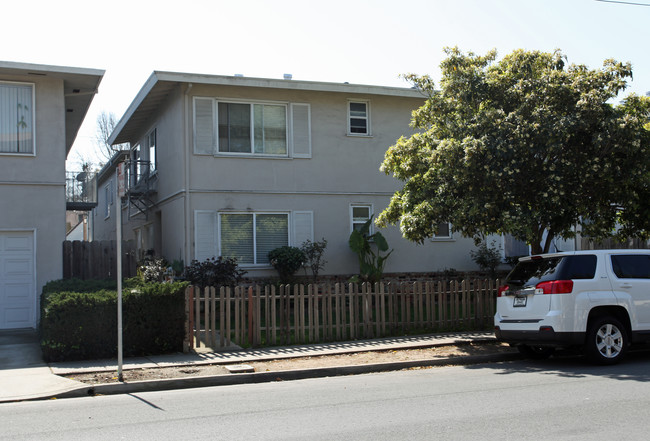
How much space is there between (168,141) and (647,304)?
13190mm

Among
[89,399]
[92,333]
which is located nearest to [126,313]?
[92,333]

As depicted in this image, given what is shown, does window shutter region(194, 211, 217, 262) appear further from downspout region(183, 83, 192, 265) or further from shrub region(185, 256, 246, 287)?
shrub region(185, 256, 246, 287)

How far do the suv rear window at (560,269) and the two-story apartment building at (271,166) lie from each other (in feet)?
27.2

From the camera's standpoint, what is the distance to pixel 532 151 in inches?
447

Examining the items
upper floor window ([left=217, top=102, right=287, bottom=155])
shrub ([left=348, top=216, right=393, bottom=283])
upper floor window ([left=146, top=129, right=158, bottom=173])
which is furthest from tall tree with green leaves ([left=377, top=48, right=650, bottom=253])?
upper floor window ([left=146, top=129, right=158, bottom=173])

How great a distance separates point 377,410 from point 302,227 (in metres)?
10.9

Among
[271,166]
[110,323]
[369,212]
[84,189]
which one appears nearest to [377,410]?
[110,323]

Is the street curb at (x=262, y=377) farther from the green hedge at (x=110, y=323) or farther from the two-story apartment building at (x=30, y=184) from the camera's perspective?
the two-story apartment building at (x=30, y=184)

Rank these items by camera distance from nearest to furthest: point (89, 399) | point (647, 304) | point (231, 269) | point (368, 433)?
1. point (368, 433)
2. point (89, 399)
3. point (647, 304)
4. point (231, 269)

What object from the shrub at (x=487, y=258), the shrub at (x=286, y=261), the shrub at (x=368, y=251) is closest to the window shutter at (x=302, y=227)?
the shrub at (x=286, y=261)

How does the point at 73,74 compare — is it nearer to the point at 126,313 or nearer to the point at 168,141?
the point at 168,141

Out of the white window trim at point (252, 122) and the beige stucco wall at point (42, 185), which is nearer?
the beige stucco wall at point (42, 185)

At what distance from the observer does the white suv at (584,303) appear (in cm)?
975

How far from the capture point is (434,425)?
6.50 metres
